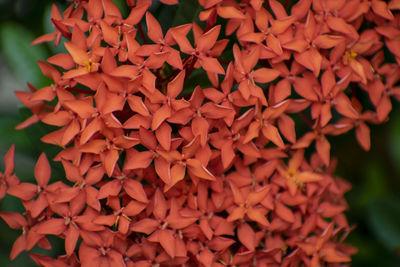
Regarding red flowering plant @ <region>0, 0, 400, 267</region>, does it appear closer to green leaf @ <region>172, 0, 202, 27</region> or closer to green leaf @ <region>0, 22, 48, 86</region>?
green leaf @ <region>172, 0, 202, 27</region>

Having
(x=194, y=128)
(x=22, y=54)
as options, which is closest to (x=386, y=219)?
(x=194, y=128)

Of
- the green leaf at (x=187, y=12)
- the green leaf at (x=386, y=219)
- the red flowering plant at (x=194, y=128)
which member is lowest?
the green leaf at (x=386, y=219)

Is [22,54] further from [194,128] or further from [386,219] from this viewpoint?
[386,219]

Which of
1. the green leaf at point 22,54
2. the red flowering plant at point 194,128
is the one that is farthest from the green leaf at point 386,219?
the green leaf at point 22,54

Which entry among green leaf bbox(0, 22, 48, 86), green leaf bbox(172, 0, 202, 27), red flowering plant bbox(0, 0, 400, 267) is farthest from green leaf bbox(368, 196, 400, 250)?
green leaf bbox(0, 22, 48, 86)

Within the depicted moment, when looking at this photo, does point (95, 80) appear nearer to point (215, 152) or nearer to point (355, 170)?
point (215, 152)

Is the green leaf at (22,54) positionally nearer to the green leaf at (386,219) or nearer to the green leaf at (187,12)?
the green leaf at (187,12)

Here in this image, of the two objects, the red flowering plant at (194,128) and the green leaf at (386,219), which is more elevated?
the red flowering plant at (194,128)
